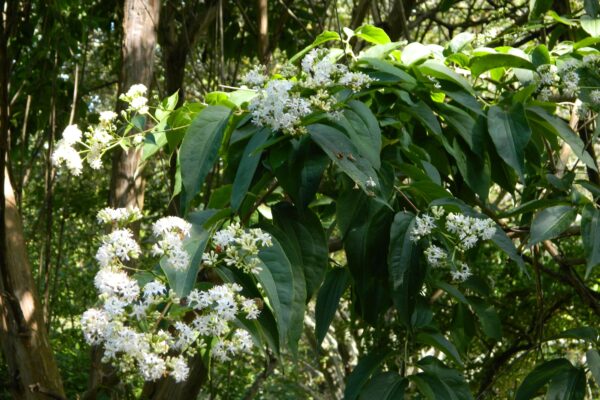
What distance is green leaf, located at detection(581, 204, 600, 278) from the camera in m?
0.99

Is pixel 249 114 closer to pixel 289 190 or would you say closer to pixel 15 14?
pixel 289 190

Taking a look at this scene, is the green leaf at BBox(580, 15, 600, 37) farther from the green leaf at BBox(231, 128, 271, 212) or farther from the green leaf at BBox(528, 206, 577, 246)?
the green leaf at BBox(231, 128, 271, 212)

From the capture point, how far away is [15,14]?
2.14 m

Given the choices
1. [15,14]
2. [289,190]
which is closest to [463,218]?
[289,190]

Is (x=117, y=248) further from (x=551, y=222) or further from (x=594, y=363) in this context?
(x=594, y=363)

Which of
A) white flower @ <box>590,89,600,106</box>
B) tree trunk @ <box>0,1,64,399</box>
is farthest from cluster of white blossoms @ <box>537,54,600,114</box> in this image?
tree trunk @ <box>0,1,64,399</box>

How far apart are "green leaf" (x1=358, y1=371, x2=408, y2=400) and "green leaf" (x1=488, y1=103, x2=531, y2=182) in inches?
12.6

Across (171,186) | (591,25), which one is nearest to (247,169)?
(591,25)

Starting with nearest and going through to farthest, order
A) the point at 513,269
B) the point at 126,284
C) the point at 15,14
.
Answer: the point at 126,284, the point at 15,14, the point at 513,269

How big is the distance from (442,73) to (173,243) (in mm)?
495

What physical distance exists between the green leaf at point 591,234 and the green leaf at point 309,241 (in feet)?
1.08

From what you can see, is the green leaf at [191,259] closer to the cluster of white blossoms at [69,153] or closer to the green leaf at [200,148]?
the green leaf at [200,148]

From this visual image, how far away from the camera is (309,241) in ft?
3.07

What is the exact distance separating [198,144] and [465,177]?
15.4 inches
